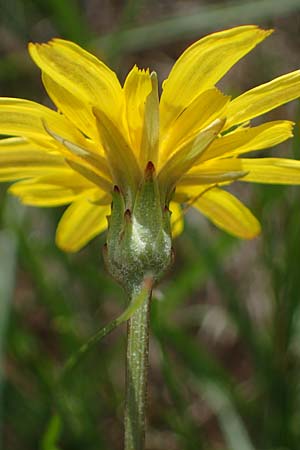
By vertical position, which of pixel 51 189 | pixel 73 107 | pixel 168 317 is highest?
pixel 73 107

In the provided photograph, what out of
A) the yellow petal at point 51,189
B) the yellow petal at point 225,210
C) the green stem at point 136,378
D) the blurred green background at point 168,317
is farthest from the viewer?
the blurred green background at point 168,317

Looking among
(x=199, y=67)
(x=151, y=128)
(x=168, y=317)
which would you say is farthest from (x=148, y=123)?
(x=168, y=317)

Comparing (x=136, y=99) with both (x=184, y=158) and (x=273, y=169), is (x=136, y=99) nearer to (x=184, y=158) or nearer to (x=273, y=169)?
(x=184, y=158)

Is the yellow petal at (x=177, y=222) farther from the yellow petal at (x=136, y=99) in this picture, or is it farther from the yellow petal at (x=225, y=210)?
the yellow petal at (x=136, y=99)

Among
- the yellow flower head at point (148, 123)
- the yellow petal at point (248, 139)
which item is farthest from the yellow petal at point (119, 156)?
the yellow petal at point (248, 139)

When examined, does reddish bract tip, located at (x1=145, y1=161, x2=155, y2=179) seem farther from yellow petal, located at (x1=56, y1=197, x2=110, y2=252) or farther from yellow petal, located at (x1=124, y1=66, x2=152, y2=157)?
yellow petal, located at (x1=56, y1=197, x2=110, y2=252)

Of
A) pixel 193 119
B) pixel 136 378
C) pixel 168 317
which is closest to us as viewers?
pixel 136 378
